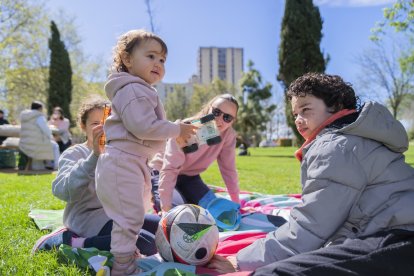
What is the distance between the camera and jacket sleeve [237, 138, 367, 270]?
221 centimetres

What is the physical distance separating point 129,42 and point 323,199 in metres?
1.73

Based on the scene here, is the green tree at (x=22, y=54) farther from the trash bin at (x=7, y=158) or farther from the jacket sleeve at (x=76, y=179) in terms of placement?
the jacket sleeve at (x=76, y=179)

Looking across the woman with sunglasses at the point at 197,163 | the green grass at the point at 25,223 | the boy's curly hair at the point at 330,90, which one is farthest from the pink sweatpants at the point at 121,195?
the woman with sunglasses at the point at 197,163

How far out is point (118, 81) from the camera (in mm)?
2834

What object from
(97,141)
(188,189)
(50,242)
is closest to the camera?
(97,141)

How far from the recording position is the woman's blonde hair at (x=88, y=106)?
3502 millimetres

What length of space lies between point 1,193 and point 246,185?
4.61 m

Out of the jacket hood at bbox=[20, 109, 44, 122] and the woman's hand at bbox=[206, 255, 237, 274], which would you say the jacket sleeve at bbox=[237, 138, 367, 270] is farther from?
the jacket hood at bbox=[20, 109, 44, 122]

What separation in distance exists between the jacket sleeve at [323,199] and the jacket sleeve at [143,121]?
1017mm

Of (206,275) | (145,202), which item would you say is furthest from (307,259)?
(145,202)

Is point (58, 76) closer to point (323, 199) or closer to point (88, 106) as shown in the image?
point (88, 106)

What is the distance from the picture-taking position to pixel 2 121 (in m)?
13.7

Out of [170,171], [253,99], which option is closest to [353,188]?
[170,171]

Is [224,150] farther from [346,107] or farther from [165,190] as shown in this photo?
Result: [346,107]
